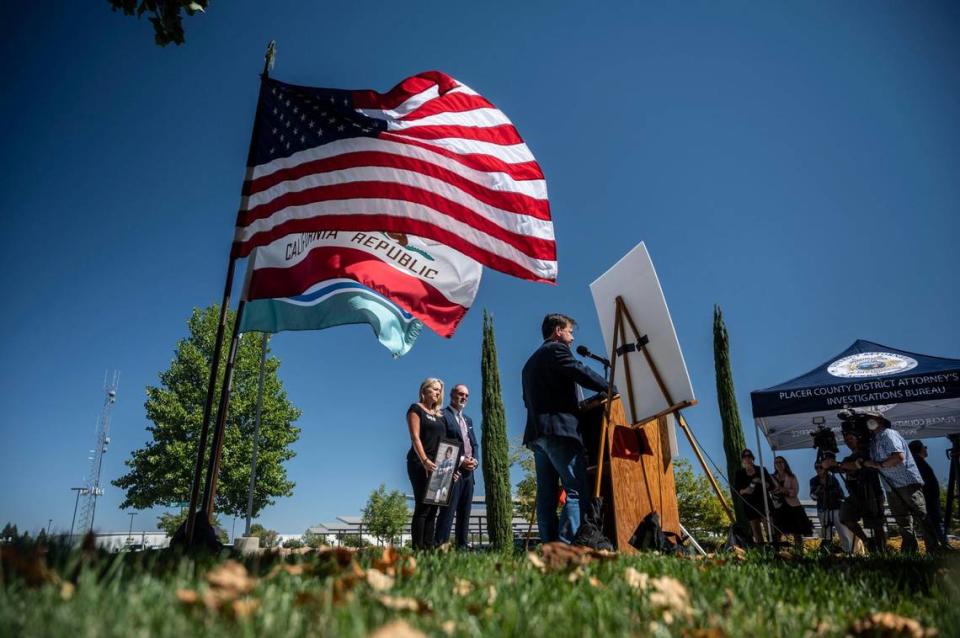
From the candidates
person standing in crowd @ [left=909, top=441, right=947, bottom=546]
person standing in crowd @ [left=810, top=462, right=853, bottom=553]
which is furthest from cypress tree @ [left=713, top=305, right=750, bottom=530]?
person standing in crowd @ [left=909, top=441, right=947, bottom=546]

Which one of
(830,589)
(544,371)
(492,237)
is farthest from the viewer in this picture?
(492,237)

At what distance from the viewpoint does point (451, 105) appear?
5199 millimetres

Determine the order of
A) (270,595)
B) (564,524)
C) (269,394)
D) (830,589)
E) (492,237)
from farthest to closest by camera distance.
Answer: (269,394), (492,237), (564,524), (830,589), (270,595)

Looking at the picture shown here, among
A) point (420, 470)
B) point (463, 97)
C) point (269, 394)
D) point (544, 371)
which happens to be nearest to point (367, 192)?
point (463, 97)

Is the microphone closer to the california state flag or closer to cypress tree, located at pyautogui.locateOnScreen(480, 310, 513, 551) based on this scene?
the california state flag

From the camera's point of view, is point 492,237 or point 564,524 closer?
point 564,524

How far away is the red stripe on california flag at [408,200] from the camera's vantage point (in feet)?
14.5

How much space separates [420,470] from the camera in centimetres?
523

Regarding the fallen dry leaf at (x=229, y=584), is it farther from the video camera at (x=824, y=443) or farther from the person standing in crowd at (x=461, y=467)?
the video camera at (x=824, y=443)

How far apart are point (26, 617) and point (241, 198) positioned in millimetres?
3707

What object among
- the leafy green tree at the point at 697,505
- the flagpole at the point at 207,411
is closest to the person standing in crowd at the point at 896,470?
the flagpole at the point at 207,411

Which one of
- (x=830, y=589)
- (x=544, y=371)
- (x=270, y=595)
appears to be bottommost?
(x=830, y=589)

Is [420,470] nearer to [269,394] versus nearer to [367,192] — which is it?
[367,192]

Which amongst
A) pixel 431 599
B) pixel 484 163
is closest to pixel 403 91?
pixel 484 163
